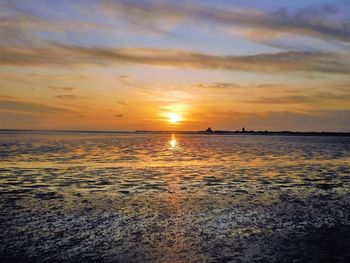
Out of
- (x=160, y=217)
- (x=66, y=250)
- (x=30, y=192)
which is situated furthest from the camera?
(x=30, y=192)

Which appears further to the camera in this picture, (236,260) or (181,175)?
(181,175)

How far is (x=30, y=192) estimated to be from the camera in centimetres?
2008

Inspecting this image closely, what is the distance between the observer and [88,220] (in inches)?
561

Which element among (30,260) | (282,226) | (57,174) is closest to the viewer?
(30,260)

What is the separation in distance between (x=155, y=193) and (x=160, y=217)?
5.33 m

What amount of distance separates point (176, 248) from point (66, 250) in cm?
294

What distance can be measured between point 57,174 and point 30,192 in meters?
7.69

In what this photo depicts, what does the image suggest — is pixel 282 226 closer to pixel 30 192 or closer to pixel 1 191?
pixel 30 192

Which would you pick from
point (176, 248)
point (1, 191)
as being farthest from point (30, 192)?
point (176, 248)

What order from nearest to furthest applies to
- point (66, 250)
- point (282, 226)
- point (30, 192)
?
point (66, 250), point (282, 226), point (30, 192)

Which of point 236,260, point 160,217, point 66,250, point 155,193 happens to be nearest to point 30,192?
point 155,193

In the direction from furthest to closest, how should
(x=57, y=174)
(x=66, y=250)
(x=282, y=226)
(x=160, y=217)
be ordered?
(x=57, y=174)
(x=160, y=217)
(x=282, y=226)
(x=66, y=250)

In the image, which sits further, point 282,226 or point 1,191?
point 1,191

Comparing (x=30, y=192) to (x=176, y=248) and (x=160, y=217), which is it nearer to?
(x=160, y=217)
